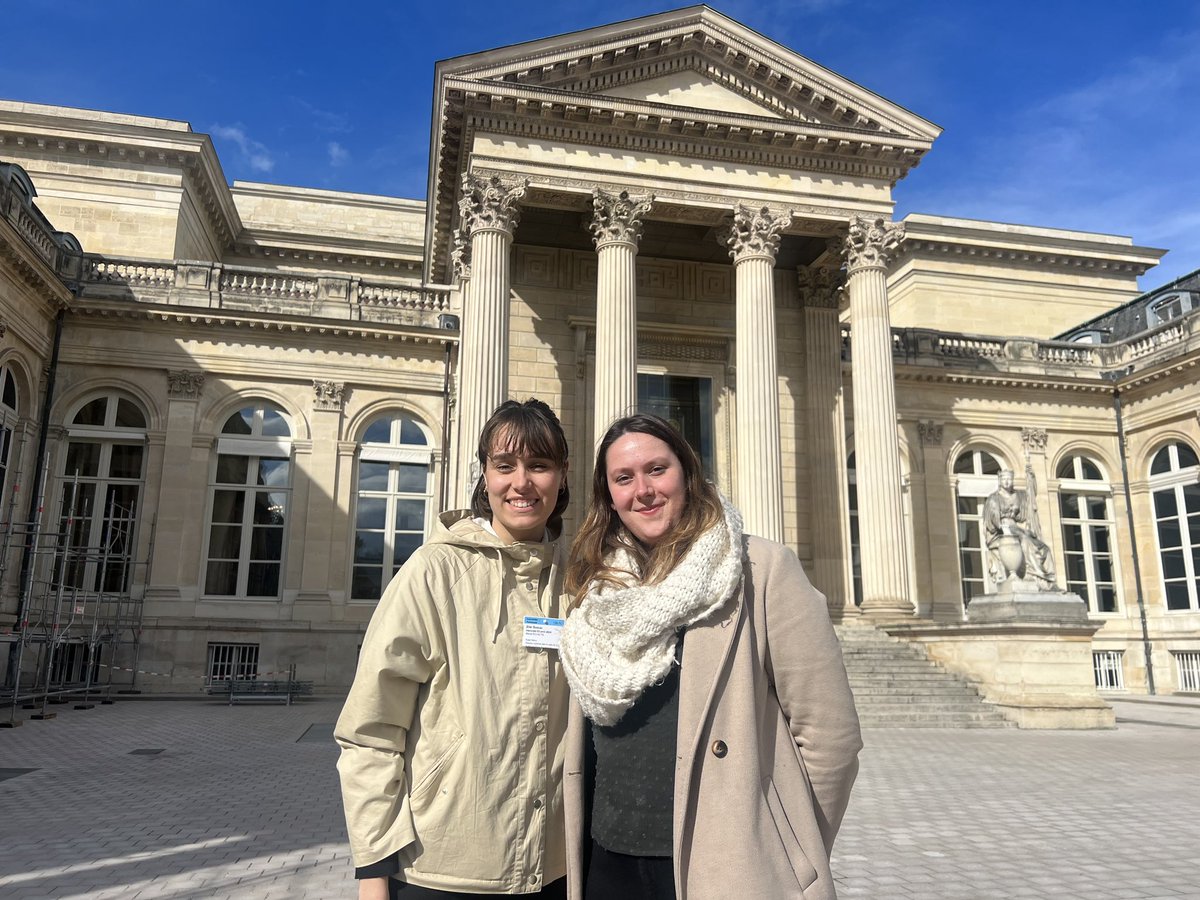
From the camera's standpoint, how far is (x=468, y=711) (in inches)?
101

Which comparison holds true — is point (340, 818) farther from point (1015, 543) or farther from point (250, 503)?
point (250, 503)

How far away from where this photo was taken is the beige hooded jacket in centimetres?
245

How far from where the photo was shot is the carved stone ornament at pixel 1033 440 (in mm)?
27000

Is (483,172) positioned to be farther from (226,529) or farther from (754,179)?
(226,529)

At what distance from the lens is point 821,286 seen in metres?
23.4

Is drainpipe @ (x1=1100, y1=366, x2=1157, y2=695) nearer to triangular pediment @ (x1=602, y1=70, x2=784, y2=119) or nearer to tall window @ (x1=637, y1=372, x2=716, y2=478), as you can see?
tall window @ (x1=637, y1=372, x2=716, y2=478)

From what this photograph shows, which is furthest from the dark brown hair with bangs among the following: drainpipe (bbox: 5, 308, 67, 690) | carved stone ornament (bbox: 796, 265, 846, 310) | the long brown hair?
carved stone ornament (bbox: 796, 265, 846, 310)

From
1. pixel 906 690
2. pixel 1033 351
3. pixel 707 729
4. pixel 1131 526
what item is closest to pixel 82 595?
pixel 906 690

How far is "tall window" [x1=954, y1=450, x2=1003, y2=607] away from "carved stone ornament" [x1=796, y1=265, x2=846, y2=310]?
6973 millimetres

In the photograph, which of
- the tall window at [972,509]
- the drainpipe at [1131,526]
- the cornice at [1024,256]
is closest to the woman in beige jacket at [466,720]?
the tall window at [972,509]

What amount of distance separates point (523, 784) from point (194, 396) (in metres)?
22.0

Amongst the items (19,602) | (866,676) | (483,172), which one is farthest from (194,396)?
(866,676)

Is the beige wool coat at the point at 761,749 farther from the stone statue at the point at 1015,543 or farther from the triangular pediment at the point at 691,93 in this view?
the triangular pediment at the point at 691,93

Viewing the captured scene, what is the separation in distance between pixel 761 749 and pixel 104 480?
22.9 meters
